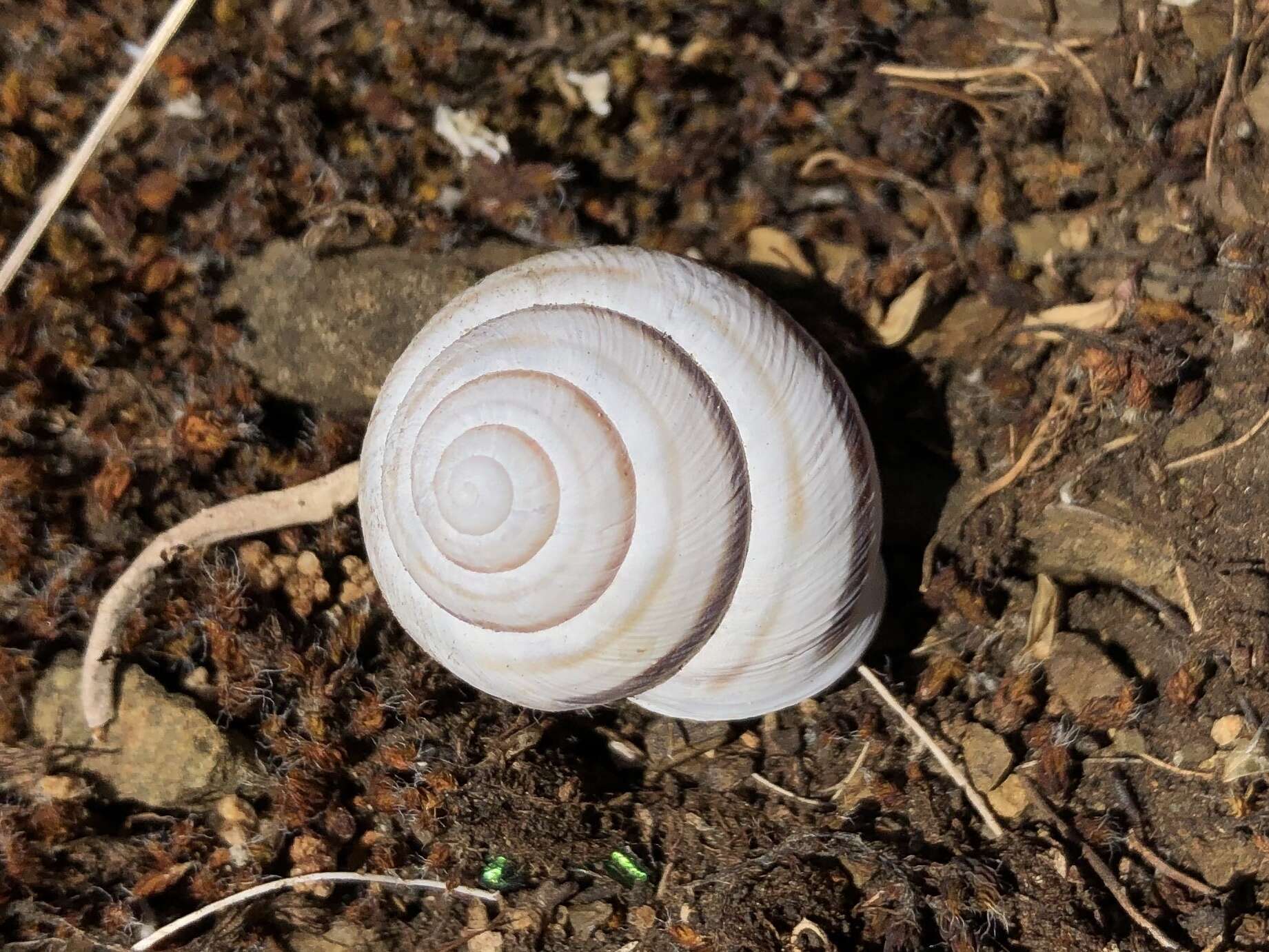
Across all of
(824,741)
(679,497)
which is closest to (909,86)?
(679,497)

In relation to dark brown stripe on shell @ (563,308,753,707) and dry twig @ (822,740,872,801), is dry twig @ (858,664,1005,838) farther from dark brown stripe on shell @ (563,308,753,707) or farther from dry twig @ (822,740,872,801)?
dark brown stripe on shell @ (563,308,753,707)

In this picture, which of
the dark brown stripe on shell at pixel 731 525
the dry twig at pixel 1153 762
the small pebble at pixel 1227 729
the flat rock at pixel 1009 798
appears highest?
the dark brown stripe on shell at pixel 731 525

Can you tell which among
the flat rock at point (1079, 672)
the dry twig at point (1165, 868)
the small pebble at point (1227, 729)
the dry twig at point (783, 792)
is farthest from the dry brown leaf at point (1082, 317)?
the dry twig at point (783, 792)

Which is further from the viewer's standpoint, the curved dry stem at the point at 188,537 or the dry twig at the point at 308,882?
the curved dry stem at the point at 188,537

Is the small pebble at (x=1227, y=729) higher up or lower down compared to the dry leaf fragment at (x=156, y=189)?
lower down

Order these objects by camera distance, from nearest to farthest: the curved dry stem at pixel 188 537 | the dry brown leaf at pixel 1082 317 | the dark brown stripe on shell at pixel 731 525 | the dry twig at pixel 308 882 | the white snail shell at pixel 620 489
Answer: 1. the white snail shell at pixel 620 489
2. the dark brown stripe on shell at pixel 731 525
3. the dry twig at pixel 308 882
4. the curved dry stem at pixel 188 537
5. the dry brown leaf at pixel 1082 317

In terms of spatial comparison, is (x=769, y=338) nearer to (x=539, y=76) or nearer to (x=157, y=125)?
(x=539, y=76)

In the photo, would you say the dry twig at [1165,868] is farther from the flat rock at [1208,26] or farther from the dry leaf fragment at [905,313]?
the flat rock at [1208,26]

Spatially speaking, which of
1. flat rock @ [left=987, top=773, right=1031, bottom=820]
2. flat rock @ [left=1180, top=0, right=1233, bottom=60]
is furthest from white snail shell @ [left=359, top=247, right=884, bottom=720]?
flat rock @ [left=1180, top=0, right=1233, bottom=60]
